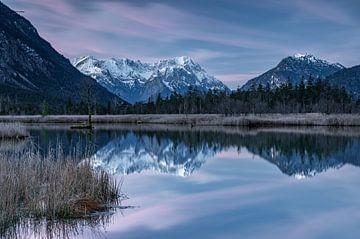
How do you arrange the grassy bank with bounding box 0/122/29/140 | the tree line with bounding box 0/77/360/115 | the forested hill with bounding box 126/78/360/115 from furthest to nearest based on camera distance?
the tree line with bounding box 0/77/360/115, the forested hill with bounding box 126/78/360/115, the grassy bank with bounding box 0/122/29/140

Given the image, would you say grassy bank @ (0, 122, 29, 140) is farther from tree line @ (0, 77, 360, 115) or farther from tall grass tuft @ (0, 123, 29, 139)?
tree line @ (0, 77, 360, 115)

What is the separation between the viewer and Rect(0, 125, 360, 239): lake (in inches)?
456

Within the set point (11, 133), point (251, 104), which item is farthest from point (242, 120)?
point (11, 133)

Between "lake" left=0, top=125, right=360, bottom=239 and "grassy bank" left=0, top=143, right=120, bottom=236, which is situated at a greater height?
"grassy bank" left=0, top=143, right=120, bottom=236

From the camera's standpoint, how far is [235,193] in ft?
55.6

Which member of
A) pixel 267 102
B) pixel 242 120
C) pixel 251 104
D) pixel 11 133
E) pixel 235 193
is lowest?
pixel 235 193

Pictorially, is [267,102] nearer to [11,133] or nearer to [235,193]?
[11,133]

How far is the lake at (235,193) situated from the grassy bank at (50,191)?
0.71m

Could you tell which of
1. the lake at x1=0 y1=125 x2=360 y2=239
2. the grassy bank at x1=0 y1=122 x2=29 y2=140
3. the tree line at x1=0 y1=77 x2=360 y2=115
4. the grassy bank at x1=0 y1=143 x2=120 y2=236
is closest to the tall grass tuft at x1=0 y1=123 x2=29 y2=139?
the grassy bank at x1=0 y1=122 x2=29 y2=140

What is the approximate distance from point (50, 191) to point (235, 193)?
7.14 metres

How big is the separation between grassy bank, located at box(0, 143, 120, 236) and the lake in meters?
0.71

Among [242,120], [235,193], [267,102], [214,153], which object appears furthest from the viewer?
[267,102]

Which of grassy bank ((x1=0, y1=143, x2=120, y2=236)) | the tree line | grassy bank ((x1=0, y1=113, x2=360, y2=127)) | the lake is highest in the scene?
the tree line

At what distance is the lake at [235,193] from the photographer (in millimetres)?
11570
